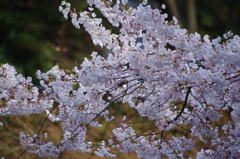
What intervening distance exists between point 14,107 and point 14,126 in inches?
126

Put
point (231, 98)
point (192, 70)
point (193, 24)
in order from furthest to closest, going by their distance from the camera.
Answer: point (193, 24) → point (231, 98) → point (192, 70)

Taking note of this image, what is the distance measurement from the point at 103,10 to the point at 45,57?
4.49 meters

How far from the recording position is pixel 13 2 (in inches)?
310

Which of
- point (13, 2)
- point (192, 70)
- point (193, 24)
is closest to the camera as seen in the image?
point (192, 70)

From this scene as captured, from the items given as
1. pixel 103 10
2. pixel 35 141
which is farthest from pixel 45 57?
pixel 103 10

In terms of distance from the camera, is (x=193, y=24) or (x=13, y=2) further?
(x=13, y=2)

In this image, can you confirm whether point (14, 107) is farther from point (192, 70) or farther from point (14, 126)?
point (14, 126)

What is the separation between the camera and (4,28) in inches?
281

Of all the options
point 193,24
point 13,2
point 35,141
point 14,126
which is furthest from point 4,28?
point 35,141

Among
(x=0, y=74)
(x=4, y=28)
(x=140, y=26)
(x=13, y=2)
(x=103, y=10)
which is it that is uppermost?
(x=13, y=2)

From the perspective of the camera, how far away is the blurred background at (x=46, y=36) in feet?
19.0

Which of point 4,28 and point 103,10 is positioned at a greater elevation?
point 4,28

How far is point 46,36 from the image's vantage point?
7641 mm

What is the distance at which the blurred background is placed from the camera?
5777mm
